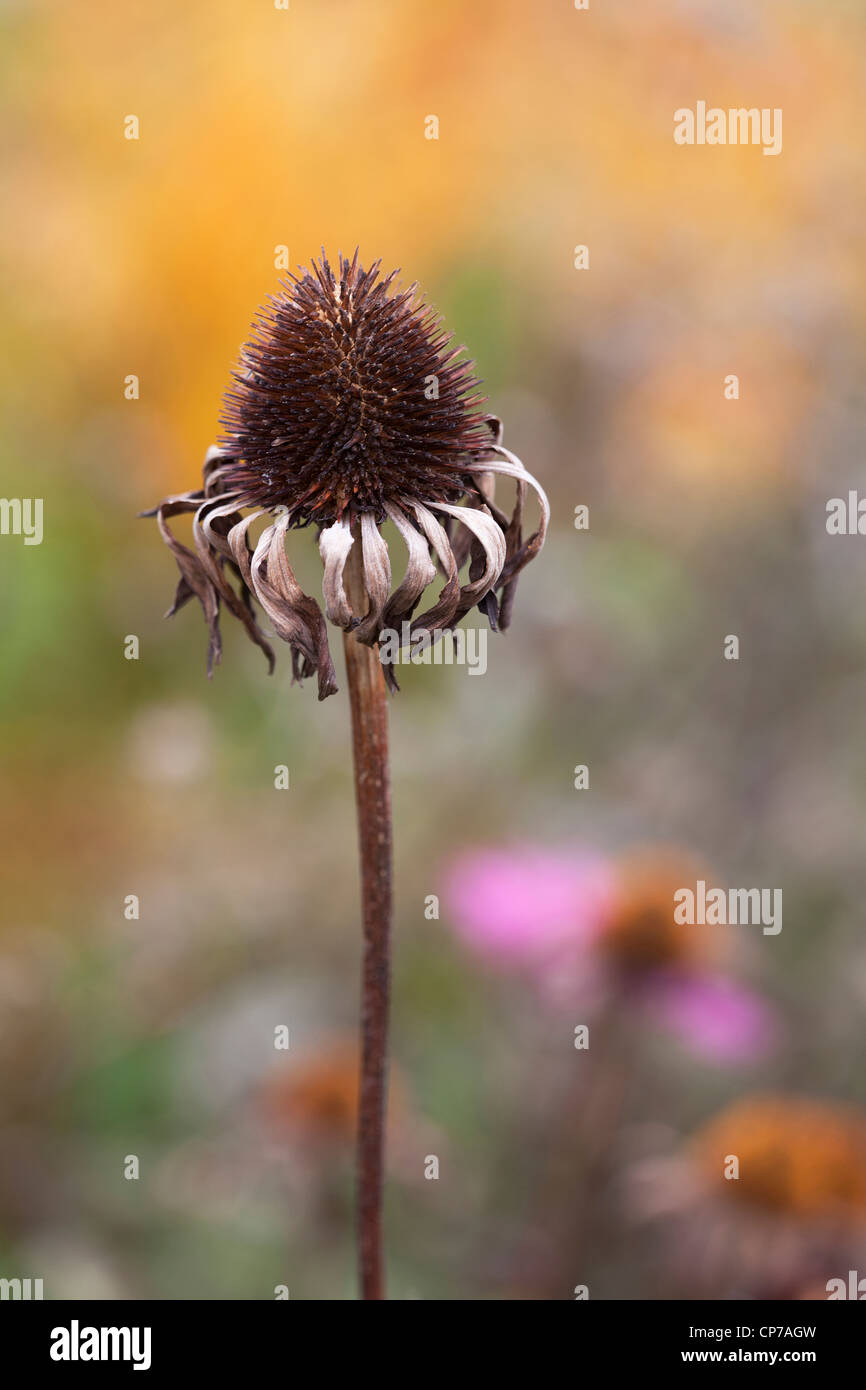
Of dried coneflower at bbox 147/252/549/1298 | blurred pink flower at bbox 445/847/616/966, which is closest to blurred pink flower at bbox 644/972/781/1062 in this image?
blurred pink flower at bbox 445/847/616/966

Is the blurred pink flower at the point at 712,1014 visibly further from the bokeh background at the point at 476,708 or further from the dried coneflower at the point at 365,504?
the dried coneflower at the point at 365,504

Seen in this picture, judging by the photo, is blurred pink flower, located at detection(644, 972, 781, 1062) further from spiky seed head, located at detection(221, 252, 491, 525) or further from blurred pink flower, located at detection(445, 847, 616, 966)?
spiky seed head, located at detection(221, 252, 491, 525)

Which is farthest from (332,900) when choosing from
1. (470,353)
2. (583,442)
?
(470,353)

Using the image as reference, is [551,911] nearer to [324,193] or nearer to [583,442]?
[583,442]

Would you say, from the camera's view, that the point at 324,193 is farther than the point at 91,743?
Yes

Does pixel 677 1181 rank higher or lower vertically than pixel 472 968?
lower

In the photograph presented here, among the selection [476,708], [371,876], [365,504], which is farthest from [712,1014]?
[365,504]

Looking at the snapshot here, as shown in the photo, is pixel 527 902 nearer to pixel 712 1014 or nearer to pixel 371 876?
pixel 712 1014
